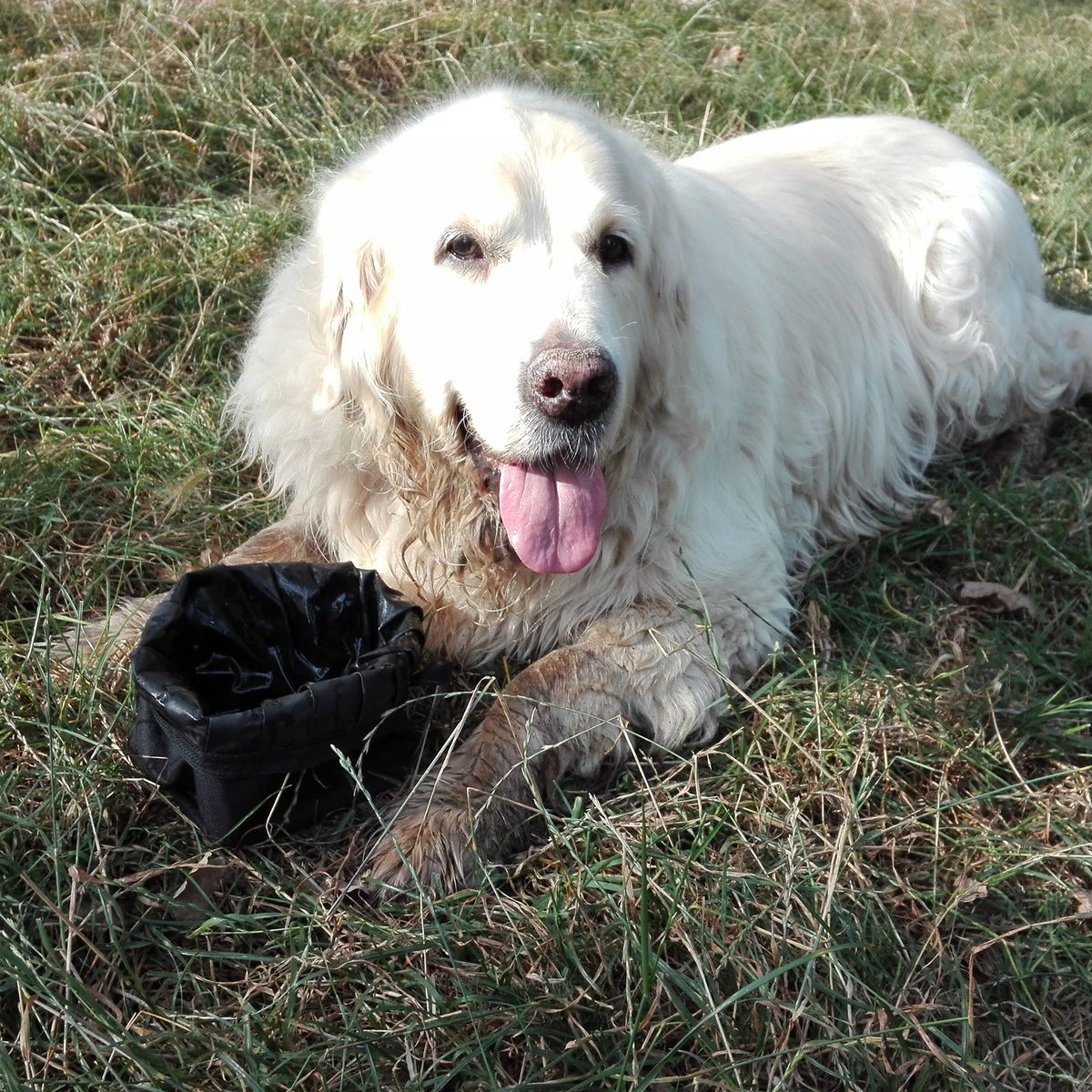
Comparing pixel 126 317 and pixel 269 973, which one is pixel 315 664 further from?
pixel 126 317

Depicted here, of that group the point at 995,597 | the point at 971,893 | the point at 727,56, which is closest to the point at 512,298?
the point at 971,893

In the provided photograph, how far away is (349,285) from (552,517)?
0.76 meters

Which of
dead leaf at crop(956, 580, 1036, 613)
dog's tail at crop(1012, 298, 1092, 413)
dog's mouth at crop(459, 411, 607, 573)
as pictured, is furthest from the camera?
dog's tail at crop(1012, 298, 1092, 413)

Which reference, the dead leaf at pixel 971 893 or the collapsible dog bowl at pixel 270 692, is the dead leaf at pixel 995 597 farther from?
the collapsible dog bowl at pixel 270 692

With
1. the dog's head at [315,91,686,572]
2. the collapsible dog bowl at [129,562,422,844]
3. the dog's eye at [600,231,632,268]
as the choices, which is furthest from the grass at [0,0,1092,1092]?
the dog's eye at [600,231,632,268]

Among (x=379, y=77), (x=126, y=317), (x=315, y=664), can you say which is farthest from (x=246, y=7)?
(x=315, y=664)

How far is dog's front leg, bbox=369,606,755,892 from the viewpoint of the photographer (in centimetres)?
247

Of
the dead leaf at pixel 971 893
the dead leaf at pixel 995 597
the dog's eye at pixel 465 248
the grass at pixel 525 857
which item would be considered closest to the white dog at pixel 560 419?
the dog's eye at pixel 465 248

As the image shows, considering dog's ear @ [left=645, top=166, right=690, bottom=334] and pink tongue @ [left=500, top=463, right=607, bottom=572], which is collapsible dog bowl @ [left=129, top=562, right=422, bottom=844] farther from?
dog's ear @ [left=645, top=166, right=690, bottom=334]

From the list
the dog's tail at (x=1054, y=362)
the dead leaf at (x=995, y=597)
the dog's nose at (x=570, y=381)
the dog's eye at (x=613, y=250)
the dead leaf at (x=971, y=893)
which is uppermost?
the dog's eye at (x=613, y=250)

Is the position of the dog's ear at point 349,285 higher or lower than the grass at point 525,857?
higher

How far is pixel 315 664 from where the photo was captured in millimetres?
2807

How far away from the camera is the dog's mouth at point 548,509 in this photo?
2766 millimetres

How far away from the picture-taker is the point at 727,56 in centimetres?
619
